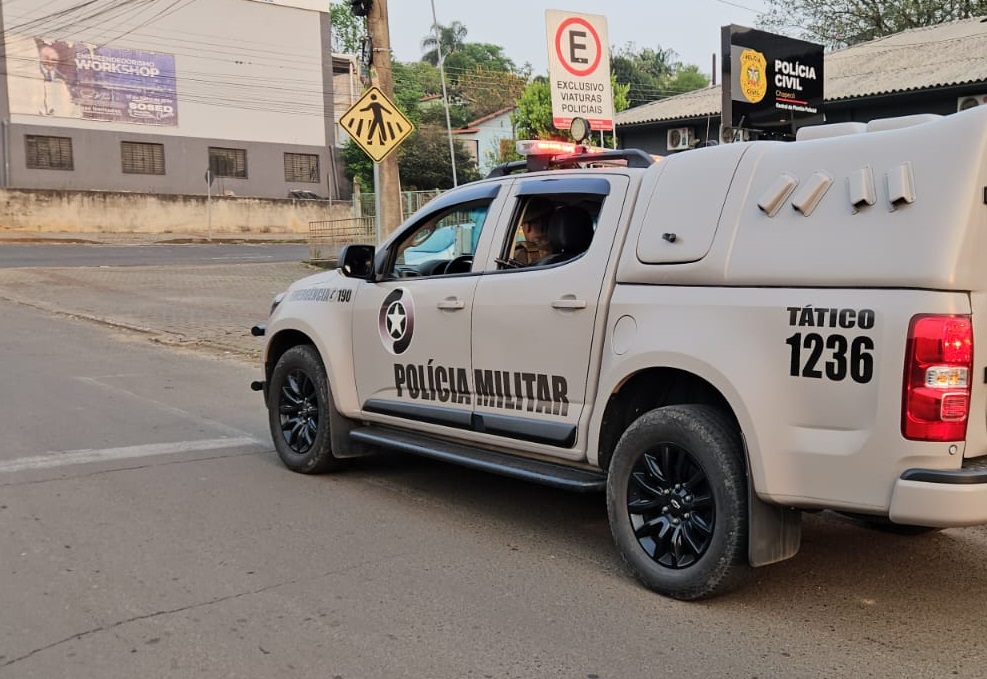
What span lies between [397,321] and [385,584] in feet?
5.78

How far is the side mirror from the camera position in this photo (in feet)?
19.5

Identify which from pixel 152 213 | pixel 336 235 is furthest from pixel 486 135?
pixel 336 235

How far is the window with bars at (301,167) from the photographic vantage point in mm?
46594

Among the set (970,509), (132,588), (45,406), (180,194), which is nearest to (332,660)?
(132,588)

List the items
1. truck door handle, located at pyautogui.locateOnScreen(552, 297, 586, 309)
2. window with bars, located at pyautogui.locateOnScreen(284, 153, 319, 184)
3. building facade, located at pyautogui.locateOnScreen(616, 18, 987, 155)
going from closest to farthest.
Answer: truck door handle, located at pyautogui.locateOnScreen(552, 297, 586, 309), building facade, located at pyautogui.locateOnScreen(616, 18, 987, 155), window with bars, located at pyautogui.locateOnScreen(284, 153, 319, 184)

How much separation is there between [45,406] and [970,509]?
7465 millimetres

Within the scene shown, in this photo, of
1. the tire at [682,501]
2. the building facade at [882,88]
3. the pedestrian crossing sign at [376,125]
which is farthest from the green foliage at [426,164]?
the tire at [682,501]

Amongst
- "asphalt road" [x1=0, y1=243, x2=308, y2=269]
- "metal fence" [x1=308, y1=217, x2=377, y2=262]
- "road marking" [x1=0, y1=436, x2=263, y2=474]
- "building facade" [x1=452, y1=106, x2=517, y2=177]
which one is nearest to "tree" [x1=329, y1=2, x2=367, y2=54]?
"building facade" [x1=452, y1=106, x2=517, y2=177]

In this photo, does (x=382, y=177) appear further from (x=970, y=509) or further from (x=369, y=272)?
(x=970, y=509)

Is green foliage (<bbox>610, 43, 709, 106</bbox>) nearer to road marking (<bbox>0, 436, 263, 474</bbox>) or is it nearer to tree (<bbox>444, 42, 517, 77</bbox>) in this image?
tree (<bbox>444, 42, 517, 77</bbox>)

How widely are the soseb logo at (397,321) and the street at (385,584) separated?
0.94 m

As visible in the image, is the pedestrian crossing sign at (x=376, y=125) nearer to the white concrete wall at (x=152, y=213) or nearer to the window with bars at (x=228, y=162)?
the white concrete wall at (x=152, y=213)

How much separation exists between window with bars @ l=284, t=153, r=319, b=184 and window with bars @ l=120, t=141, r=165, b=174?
6065 millimetres

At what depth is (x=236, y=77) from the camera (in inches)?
1743
